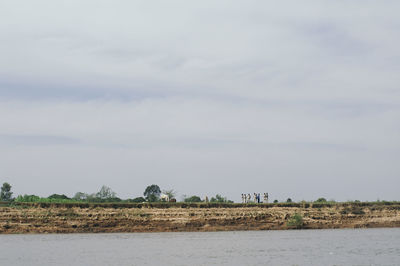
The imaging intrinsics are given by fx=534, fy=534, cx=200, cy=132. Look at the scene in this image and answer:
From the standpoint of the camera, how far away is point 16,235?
5097cm

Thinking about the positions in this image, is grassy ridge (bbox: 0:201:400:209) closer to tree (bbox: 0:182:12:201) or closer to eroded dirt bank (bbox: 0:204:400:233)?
eroded dirt bank (bbox: 0:204:400:233)

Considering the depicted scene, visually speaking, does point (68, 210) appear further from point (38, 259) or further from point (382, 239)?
point (382, 239)

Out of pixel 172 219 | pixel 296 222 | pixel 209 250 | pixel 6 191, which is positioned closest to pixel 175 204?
pixel 172 219

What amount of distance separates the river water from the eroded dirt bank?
28.4 ft

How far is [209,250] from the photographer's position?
35312mm

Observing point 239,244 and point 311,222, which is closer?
point 239,244

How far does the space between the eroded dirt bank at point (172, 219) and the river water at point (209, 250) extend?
8644 millimetres

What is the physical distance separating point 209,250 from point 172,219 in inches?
835

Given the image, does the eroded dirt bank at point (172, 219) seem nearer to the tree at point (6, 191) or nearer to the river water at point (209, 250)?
the river water at point (209, 250)

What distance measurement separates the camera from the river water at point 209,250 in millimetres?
30297

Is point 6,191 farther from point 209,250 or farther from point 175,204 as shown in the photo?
point 209,250

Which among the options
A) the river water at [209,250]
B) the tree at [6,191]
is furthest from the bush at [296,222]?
the tree at [6,191]

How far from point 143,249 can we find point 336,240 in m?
15.3

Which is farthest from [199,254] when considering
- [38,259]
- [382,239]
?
[382,239]
